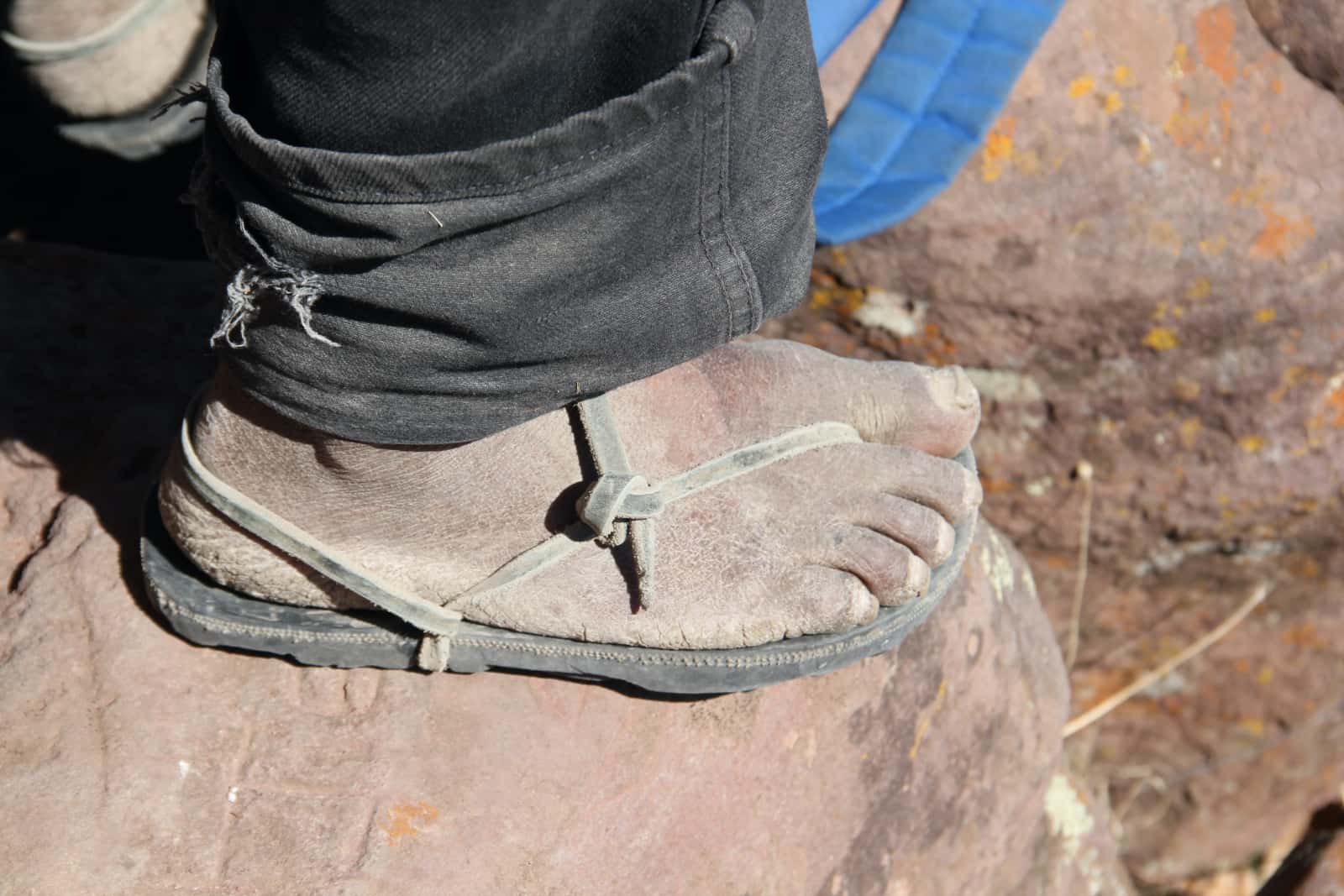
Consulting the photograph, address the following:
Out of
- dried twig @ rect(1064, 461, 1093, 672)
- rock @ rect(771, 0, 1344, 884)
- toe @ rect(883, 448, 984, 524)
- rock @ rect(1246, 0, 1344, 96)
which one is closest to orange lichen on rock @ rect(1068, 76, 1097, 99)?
rock @ rect(771, 0, 1344, 884)

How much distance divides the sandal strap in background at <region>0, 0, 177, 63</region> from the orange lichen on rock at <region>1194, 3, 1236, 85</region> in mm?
1542

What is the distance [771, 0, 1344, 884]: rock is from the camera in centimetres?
163

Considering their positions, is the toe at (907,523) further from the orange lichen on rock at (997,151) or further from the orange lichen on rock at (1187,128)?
the orange lichen on rock at (1187,128)

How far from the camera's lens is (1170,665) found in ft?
6.89

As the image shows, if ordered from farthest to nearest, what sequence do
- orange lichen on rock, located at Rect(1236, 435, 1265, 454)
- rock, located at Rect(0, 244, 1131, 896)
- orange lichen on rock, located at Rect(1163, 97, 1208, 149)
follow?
orange lichen on rock, located at Rect(1236, 435, 1265, 454)
orange lichen on rock, located at Rect(1163, 97, 1208, 149)
rock, located at Rect(0, 244, 1131, 896)

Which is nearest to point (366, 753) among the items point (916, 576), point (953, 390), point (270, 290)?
point (270, 290)

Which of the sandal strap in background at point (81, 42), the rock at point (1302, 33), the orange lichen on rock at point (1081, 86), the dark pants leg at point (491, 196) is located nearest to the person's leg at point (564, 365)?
the dark pants leg at point (491, 196)

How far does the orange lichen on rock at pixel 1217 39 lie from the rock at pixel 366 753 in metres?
0.86

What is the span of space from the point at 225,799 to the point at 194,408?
360mm

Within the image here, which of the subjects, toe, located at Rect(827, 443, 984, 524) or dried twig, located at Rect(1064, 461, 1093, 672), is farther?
dried twig, located at Rect(1064, 461, 1093, 672)

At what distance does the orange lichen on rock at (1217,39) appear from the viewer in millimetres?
1642

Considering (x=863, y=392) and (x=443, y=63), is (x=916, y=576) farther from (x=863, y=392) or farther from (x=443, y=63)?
(x=443, y=63)

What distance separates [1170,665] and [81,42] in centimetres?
210

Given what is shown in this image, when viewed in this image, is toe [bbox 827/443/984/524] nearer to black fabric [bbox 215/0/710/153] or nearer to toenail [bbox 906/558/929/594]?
toenail [bbox 906/558/929/594]
